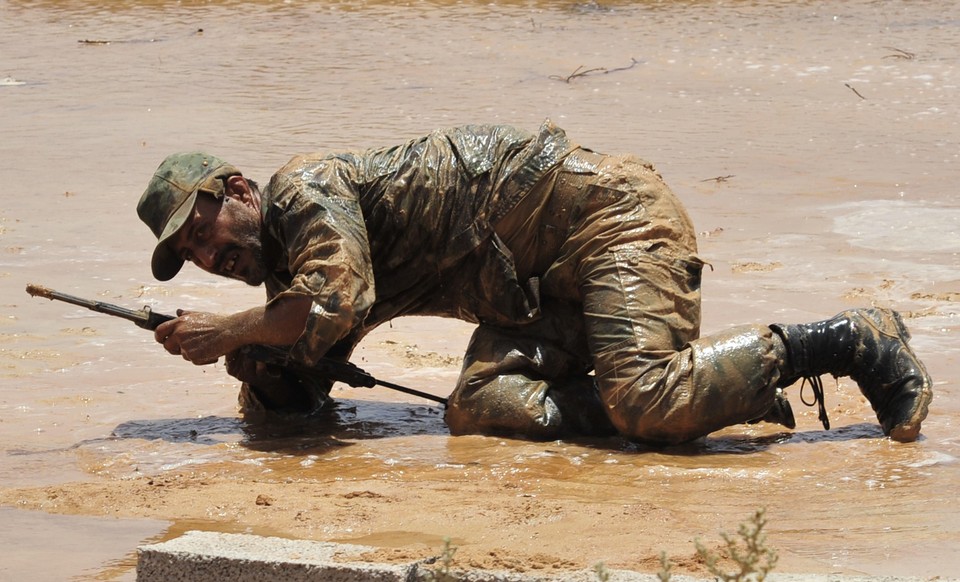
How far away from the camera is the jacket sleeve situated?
4.85 meters

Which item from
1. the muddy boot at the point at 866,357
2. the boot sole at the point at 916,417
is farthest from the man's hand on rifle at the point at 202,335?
the boot sole at the point at 916,417

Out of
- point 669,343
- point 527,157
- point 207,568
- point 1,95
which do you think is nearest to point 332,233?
point 527,157

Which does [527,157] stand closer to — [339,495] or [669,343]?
[669,343]

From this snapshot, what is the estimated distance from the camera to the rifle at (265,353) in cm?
525

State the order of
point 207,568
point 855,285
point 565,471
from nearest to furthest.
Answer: point 207,568 < point 565,471 < point 855,285

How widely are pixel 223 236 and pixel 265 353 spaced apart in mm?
453

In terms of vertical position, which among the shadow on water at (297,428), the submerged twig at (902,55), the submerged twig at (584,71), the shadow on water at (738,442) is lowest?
the submerged twig at (584,71)

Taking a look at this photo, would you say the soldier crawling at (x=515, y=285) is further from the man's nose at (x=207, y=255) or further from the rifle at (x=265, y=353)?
the rifle at (x=265, y=353)

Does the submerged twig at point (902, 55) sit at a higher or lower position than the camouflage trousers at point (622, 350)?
lower

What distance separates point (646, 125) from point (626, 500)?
7142mm

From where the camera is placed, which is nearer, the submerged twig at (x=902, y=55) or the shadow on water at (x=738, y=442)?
the shadow on water at (x=738, y=442)

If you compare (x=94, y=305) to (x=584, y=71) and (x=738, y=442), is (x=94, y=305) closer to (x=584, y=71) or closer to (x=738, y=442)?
(x=738, y=442)

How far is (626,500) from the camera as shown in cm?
435

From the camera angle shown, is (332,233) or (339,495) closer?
(339,495)
